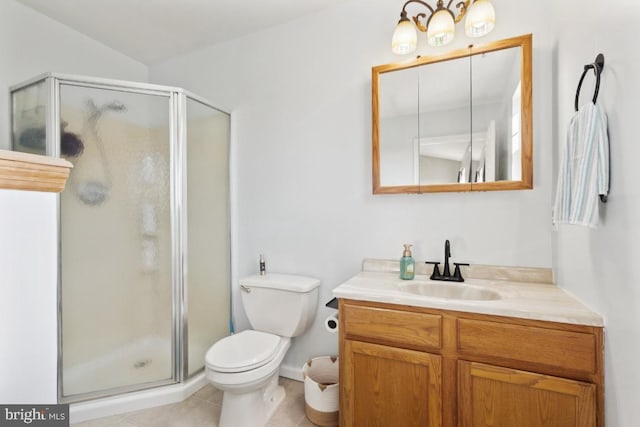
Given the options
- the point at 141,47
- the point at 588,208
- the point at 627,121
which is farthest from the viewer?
the point at 141,47

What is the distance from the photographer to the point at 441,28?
5.09 ft

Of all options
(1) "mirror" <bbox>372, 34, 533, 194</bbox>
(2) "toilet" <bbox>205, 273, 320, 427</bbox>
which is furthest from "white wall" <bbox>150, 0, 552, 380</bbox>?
(2) "toilet" <bbox>205, 273, 320, 427</bbox>

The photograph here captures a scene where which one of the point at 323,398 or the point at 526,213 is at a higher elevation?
the point at 526,213

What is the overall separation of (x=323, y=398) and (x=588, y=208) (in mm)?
1474

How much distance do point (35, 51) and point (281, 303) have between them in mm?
2300

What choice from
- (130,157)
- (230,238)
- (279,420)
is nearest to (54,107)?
(130,157)

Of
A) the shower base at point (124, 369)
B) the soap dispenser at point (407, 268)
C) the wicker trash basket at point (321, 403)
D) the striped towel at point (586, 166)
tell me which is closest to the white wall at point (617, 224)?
the striped towel at point (586, 166)

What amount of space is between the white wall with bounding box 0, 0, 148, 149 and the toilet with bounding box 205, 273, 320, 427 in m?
1.84

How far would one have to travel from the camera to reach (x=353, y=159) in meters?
1.91

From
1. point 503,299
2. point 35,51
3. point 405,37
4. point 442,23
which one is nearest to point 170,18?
point 35,51

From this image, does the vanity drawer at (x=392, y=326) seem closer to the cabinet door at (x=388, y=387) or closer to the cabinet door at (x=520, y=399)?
the cabinet door at (x=388, y=387)

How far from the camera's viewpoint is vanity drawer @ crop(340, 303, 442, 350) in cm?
126

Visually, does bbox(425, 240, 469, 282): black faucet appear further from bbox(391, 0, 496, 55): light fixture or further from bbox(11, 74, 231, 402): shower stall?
bbox(11, 74, 231, 402): shower stall

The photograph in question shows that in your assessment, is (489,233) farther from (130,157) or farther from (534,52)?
(130,157)
